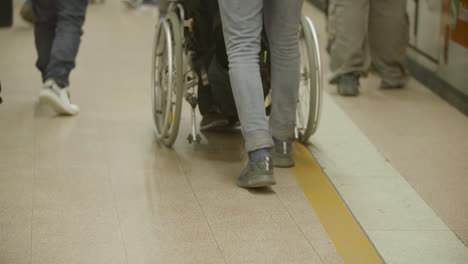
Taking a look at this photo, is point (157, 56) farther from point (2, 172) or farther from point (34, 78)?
point (34, 78)

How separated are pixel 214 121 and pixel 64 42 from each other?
3.63ft

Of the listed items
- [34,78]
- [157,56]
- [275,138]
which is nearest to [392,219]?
[275,138]

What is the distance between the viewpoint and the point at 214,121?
16.7ft

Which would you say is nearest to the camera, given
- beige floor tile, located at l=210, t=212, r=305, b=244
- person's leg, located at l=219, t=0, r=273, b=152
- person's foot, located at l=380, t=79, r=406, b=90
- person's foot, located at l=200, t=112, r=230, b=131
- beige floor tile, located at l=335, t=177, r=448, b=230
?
beige floor tile, located at l=210, t=212, r=305, b=244

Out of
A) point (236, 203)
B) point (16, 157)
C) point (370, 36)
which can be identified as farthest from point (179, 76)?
point (370, 36)

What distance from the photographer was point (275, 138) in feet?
14.9

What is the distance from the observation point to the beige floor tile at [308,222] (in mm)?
3553

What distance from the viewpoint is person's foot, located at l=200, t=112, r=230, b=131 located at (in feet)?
16.6

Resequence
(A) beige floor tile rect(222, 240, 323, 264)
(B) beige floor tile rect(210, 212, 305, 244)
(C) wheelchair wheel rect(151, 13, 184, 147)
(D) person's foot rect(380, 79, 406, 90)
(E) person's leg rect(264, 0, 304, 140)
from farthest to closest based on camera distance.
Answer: (D) person's foot rect(380, 79, 406, 90), (C) wheelchair wheel rect(151, 13, 184, 147), (E) person's leg rect(264, 0, 304, 140), (B) beige floor tile rect(210, 212, 305, 244), (A) beige floor tile rect(222, 240, 323, 264)

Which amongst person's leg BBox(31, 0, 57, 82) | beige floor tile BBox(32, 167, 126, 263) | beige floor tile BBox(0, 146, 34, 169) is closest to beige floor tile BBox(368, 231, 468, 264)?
beige floor tile BBox(32, 167, 126, 263)

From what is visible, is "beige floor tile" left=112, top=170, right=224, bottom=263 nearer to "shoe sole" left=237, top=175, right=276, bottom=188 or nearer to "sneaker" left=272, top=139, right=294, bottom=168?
"shoe sole" left=237, top=175, right=276, bottom=188

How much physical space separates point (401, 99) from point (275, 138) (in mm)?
1727

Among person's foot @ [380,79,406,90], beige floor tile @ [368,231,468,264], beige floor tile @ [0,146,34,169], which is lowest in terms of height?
person's foot @ [380,79,406,90]

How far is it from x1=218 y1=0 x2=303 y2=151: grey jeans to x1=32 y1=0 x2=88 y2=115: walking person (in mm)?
1602
